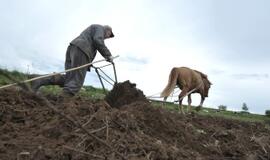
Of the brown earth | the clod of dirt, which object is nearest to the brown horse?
the clod of dirt

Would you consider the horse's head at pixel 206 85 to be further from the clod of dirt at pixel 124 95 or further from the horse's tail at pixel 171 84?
the clod of dirt at pixel 124 95

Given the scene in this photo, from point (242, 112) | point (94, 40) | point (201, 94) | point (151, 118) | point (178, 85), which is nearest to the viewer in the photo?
point (151, 118)

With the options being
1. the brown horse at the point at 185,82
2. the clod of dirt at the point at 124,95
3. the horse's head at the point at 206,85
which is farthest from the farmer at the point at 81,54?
the horse's head at the point at 206,85

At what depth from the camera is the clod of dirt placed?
30.6 ft

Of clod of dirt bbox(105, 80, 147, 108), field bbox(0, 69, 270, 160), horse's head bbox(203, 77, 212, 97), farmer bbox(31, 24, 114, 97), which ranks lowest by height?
field bbox(0, 69, 270, 160)

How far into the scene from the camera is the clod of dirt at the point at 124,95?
9336 mm

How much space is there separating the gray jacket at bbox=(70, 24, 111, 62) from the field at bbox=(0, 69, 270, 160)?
225 cm

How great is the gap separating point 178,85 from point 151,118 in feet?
33.3

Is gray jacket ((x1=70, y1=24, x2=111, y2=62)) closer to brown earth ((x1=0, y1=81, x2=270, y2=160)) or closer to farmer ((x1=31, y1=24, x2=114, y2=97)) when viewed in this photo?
farmer ((x1=31, y1=24, x2=114, y2=97))

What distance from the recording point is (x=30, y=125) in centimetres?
637

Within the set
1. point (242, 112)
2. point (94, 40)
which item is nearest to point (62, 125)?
point (94, 40)

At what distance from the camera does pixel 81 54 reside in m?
10.5

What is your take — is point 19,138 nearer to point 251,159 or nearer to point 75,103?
point 75,103

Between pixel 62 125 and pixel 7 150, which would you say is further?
pixel 62 125
